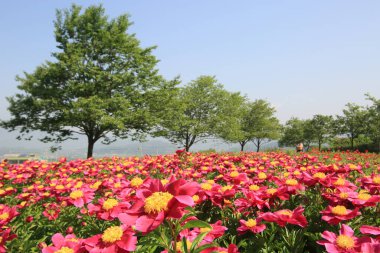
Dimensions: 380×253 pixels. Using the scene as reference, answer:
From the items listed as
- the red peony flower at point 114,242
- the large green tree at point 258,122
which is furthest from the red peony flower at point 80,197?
the large green tree at point 258,122

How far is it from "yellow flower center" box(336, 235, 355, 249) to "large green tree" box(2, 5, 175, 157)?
1936 centimetres

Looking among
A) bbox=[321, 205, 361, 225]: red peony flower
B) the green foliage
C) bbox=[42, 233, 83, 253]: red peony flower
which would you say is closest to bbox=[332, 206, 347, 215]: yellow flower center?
bbox=[321, 205, 361, 225]: red peony flower

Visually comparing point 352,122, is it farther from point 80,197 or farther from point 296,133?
point 80,197

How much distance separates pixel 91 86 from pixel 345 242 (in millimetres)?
21564

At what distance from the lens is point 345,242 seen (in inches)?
59.1

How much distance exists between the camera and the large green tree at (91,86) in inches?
806

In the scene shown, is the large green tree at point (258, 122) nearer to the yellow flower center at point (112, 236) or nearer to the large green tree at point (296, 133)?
the large green tree at point (296, 133)

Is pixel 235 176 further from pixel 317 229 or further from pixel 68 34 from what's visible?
pixel 68 34

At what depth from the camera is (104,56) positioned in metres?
22.5

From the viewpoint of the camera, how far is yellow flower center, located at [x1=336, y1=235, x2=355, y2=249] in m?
1.49

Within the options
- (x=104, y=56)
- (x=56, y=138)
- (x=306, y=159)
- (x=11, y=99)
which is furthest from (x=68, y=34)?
(x=306, y=159)

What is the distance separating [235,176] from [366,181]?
117 centimetres

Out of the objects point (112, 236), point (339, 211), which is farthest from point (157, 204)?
point (339, 211)

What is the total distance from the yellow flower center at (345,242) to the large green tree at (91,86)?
1936 cm
